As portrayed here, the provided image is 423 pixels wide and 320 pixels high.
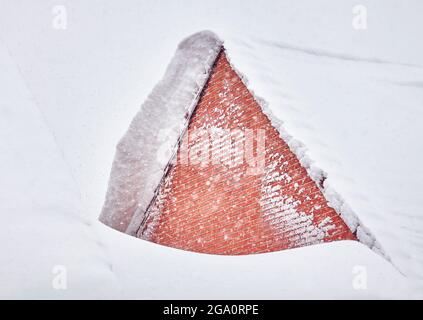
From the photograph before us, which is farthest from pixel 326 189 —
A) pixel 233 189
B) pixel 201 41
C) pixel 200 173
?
pixel 201 41

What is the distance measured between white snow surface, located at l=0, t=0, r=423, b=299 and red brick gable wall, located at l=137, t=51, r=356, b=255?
1.40 feet

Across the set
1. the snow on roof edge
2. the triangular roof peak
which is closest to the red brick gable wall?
the triangular roof peak

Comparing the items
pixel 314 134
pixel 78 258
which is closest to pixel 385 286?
pixel 314 134

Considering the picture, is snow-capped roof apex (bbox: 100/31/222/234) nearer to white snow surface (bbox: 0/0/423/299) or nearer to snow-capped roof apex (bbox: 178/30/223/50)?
snow-capped roof apex (bbox: 178/30/223/50)

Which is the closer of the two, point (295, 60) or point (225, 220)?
point (295, 60)

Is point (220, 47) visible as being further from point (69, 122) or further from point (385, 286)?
point (385, 286)

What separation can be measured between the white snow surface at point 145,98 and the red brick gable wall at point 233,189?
428 mm

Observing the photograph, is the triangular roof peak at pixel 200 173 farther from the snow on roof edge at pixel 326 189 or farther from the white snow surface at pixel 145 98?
the white snow surface at pixel 145 98

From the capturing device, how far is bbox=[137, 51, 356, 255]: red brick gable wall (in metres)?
2.60

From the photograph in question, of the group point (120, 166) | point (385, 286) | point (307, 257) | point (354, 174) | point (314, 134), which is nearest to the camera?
point (385, 286)

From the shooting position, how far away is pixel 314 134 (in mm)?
2027

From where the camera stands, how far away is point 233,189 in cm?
287

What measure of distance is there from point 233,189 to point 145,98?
1.15m
